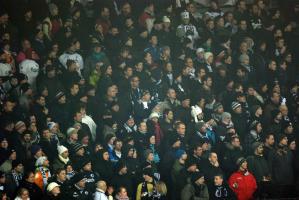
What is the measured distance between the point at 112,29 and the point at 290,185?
550 centimetres

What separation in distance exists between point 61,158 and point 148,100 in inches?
116

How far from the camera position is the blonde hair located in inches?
586

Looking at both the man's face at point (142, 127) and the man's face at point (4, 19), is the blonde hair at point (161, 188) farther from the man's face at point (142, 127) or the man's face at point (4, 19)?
the man's face at point (4, 19)

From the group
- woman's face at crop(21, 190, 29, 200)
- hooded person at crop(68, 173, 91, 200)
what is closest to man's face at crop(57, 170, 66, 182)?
hooded person at crop(68, 173, 91, 200)

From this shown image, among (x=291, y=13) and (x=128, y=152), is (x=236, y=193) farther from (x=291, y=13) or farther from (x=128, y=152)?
(x=291, y=13)

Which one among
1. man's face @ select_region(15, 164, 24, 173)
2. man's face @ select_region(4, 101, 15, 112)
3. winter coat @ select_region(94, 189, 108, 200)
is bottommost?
winter coat @ select_region(94, 189, 108, 200)

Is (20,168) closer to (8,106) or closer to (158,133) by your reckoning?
(8,106)

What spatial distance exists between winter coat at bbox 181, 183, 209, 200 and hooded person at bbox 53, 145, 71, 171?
8.04 feet

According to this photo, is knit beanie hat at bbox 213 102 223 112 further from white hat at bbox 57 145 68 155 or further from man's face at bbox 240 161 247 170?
white hat at bbox 57 145 68 155

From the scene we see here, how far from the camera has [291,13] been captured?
1928 cm

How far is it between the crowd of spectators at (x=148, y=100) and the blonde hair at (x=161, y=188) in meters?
0.04

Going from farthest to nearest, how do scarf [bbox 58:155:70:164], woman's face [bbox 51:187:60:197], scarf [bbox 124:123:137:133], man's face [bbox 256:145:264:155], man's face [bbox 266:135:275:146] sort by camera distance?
man's face [bbox 266:135:275:146]
man's face [bbox 256:145:264:155]
scarf [bbox 124:123:137:133]
scarf [bbox 58:155:70:164]
woman's face [bbox 51:187:60:197]

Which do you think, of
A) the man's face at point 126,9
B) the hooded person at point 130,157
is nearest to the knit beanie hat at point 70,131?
the hooded person at point 130,157

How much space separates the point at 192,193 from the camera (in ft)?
48.3
